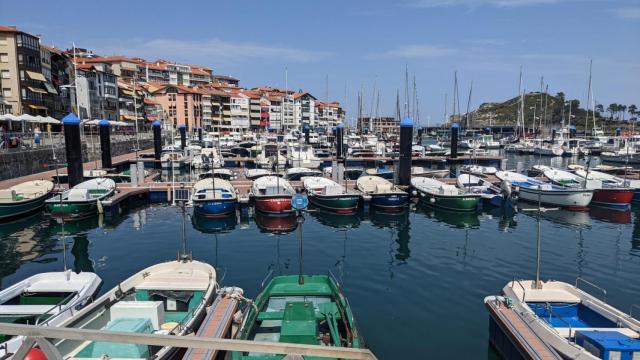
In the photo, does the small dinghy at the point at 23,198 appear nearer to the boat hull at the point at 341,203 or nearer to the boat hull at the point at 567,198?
the boat hull at the point at 341,203

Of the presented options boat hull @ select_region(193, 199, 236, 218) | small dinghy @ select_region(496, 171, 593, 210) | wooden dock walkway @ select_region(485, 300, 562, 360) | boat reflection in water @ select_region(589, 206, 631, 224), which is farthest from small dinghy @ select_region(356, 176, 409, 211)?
wooden dock walkway @ select_region(485, 300, 562, 360)

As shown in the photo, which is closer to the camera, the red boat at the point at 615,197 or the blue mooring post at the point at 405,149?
the red boat at the point at 615,197

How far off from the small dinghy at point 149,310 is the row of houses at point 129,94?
36281 millimetres

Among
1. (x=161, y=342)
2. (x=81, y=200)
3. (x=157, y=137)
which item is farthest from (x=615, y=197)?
(x=157, y=137)

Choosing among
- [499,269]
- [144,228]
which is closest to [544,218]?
[499,269]

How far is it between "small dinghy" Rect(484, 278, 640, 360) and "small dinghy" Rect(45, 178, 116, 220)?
29202mm

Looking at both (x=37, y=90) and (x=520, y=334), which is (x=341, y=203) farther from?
(x=37, y=90)

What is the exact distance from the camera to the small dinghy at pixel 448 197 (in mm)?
35531

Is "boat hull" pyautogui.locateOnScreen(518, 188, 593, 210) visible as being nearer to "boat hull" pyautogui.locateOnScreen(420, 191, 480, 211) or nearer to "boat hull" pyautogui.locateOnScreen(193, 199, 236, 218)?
"boat hull" pyautogui.locateOnScreen(420, 191, 480, 211)

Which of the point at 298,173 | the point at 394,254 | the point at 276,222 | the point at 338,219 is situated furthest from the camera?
the point at 298,173

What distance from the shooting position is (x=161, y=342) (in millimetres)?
3439

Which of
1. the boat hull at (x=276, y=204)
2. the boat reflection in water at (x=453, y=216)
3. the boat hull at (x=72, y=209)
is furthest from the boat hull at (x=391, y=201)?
the boat hull at (x=72, y=209)

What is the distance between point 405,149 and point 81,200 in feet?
91.3

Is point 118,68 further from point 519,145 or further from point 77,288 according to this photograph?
point 77,288
